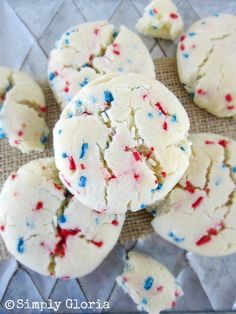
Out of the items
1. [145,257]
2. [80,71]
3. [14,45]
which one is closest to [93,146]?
[80,71]

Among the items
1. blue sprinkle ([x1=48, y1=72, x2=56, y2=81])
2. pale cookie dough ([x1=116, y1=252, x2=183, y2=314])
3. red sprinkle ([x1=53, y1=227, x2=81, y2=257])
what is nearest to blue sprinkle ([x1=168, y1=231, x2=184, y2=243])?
pale cookie dough ([x1=116, y1=252, x2=183, y2=314])

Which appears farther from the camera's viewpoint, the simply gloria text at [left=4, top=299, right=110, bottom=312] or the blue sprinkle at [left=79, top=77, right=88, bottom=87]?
the simply gloria text at [left=4, top=299, right=110, bottom=312]

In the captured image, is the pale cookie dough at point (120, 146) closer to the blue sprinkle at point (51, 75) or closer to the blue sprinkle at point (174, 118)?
the blue sprinkle at point (174, 118)

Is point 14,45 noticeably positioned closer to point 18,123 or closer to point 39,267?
point 18,123

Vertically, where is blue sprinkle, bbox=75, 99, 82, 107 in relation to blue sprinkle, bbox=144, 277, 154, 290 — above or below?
above

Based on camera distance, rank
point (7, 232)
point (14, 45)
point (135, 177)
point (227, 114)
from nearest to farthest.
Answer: point (135, 177) < point (7, 232) < point (227, 114) < point (14, 45)

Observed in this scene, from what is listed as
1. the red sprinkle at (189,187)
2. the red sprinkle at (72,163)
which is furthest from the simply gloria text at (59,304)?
the red sprinkle at (72,163)

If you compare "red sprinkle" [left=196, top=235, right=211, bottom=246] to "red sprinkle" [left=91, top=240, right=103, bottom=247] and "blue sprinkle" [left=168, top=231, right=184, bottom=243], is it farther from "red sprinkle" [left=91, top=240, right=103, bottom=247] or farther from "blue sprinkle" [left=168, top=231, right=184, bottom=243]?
"red sprinkle" [left=91, top=240, right=103, bottom=247]
